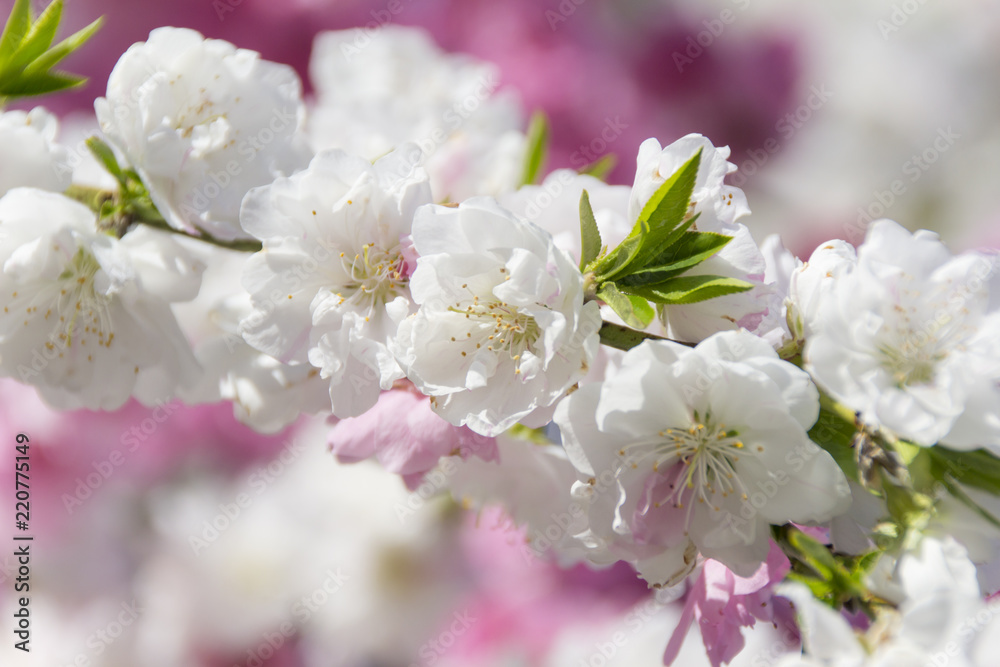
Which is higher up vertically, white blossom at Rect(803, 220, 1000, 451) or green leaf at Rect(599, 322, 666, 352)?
white blossom at Rect(803, 220, 1000, 451)

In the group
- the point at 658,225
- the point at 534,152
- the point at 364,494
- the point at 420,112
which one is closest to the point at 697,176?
the point at 658,225

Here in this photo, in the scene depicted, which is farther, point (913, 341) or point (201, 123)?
point (201, 123)

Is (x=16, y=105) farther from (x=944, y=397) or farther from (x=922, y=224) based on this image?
(x=922, y=224)

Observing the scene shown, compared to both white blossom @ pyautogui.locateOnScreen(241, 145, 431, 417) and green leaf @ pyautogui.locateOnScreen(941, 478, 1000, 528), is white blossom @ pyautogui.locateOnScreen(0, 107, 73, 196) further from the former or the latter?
green leaf @ pyautogui.locateOnScreen(941, 478, 1000, 528)

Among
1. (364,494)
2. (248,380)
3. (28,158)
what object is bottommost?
(364,494)

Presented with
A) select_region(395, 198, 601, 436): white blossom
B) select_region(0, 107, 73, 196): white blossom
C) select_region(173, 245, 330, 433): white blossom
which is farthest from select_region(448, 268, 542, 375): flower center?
select_region(0, 107, 73, 196): white blossom

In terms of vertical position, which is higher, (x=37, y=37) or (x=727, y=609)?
(x=37, y=37)

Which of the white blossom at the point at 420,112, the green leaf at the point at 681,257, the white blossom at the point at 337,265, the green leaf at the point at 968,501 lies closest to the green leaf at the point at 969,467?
the green leaf at the point at 968,501

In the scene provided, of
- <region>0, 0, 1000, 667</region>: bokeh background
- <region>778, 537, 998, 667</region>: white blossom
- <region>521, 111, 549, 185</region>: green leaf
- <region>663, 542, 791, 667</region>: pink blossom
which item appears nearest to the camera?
<region>778, 537, 998, 667</region>: white blossom

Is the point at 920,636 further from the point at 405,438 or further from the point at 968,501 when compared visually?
the point at 405,438
